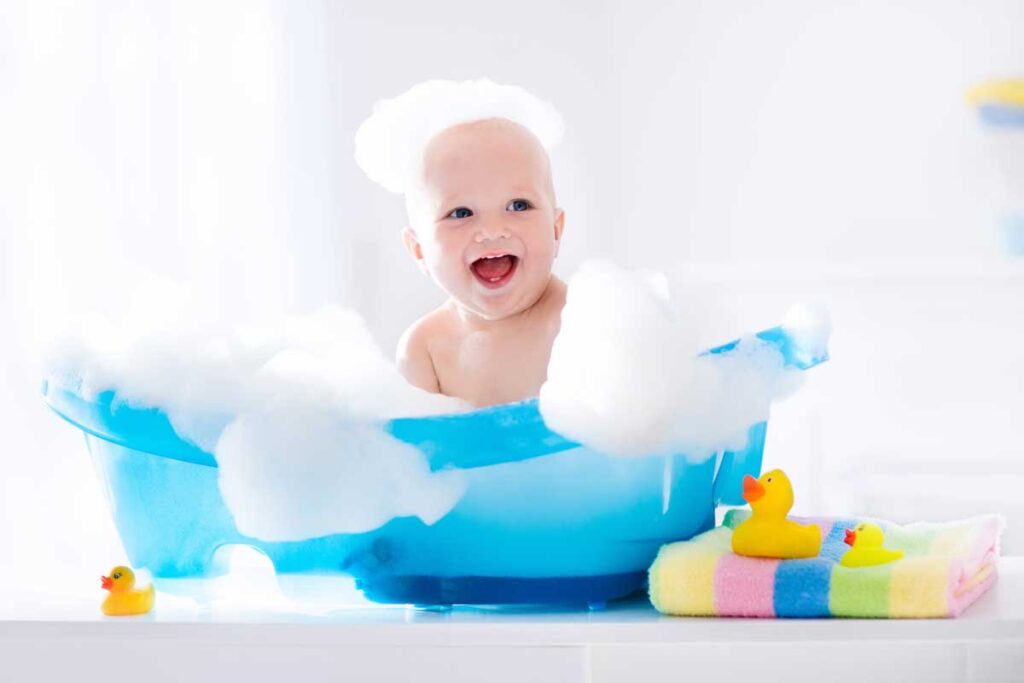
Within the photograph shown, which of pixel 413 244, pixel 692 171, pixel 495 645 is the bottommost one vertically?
pixel 495 645

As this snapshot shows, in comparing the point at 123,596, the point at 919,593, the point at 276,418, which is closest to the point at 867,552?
the point at 919,593

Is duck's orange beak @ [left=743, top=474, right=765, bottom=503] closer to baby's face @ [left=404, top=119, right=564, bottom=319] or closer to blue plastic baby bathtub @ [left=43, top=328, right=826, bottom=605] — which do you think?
blue plastic baby bathtub @ [left=43, top=328, right=826, bottom=605]

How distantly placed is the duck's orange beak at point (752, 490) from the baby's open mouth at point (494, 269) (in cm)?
32

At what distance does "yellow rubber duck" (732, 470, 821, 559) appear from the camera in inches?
30.1

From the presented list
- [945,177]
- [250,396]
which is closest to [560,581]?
[250,396]

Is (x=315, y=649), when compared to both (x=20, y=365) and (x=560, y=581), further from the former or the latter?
(x=20, y=365)

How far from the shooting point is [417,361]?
114cm

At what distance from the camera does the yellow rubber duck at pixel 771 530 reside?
765mm

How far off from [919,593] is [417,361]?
0.54 metres

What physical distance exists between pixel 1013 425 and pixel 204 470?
5.66ft

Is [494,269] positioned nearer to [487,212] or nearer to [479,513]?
[487,212]

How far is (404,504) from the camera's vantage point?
0.77m

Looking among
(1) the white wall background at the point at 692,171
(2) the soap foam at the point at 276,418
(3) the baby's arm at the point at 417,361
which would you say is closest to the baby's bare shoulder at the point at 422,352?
(3) the baby's arm at the point at 417,361

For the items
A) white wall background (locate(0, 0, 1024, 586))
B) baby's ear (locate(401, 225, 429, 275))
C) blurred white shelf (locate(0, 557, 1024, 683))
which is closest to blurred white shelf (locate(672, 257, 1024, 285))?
white wall background (locate(0, 0, 1024, 586))
